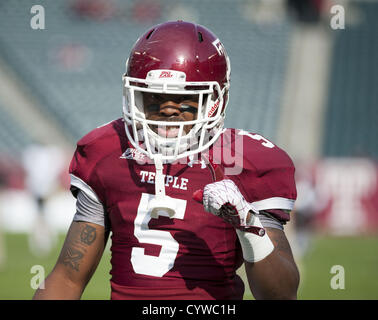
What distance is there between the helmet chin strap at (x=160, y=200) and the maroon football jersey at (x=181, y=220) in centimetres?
3

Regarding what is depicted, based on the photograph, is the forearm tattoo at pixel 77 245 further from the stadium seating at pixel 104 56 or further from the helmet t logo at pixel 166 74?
the stadium seating at pixel 104 56

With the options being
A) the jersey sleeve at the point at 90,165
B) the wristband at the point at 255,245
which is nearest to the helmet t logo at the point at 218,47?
the jersey sleeve at the point at 90,165

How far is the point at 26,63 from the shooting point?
15438mm

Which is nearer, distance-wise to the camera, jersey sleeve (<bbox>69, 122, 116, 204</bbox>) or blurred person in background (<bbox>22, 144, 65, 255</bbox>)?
jersey sleeve (<bbox>69, 122, 116, 204</bbox>)

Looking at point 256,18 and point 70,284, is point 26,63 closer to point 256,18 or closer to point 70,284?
point 256,18

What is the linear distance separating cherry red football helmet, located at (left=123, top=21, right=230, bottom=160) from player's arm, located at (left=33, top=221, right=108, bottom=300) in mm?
339

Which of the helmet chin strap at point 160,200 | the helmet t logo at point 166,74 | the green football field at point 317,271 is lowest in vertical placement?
the green football field at point 317,271

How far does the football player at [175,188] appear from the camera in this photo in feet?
6.65

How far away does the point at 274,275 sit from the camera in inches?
78.0

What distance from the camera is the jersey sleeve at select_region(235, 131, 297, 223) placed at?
6.69 ft

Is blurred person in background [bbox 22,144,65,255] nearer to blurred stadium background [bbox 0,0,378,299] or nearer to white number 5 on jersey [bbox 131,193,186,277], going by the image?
blurred stadium background [bbox 0,0,378,299]

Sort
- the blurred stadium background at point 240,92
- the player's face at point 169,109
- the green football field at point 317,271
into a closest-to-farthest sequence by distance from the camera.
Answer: the player's face at point 169,109 < the green football field at point 317,271 < the blurred stadium background at point 240,92

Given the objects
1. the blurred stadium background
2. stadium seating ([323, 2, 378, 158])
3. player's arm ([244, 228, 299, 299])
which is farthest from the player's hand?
stadium seating ([323, 2, 378, 158])
